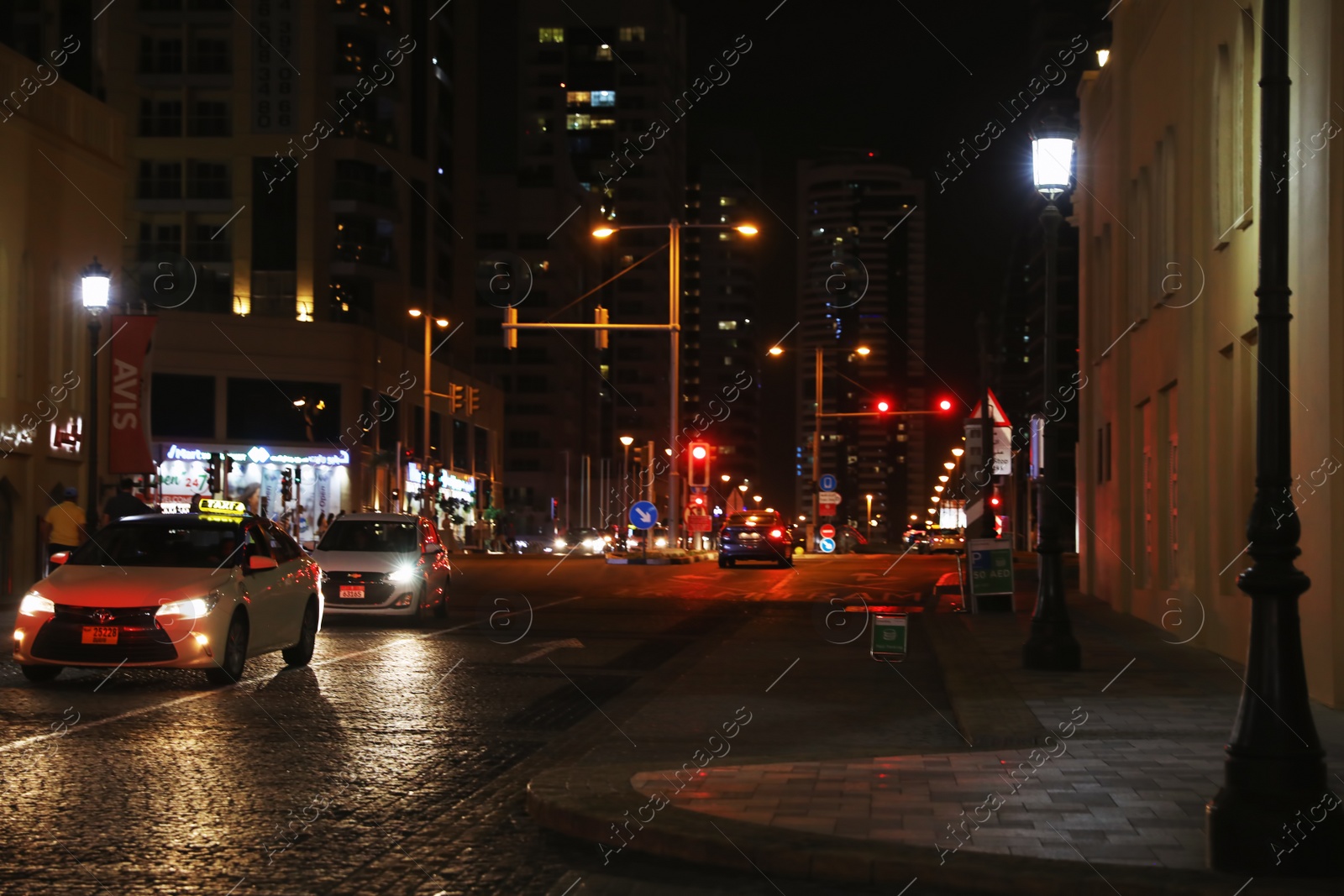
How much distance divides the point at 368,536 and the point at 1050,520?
36.8ft

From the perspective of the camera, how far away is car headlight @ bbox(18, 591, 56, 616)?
13352 millimetres

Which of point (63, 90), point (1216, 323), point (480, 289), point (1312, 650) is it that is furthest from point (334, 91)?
point (1312, 650)

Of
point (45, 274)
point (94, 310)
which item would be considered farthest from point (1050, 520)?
point (45, 274)

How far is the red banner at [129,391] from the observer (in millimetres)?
27859

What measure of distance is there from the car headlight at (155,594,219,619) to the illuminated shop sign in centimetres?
5078

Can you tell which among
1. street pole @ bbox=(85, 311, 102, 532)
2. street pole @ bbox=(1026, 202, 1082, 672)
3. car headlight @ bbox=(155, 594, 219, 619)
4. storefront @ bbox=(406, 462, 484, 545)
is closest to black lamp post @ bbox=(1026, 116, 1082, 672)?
street pole @ bbox=(1026, 202, 1082, 672)

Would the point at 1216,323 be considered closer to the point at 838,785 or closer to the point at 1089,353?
the point at 838,785

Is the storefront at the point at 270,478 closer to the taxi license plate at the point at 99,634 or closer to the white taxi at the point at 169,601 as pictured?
the white taxi at the point at 169,601

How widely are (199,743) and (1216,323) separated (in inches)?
484

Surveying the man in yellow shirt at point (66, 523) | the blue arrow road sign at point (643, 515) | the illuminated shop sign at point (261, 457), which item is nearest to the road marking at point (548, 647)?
the man in yellow shirt at point (66, 523)

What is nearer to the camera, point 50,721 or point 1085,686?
point 50,721

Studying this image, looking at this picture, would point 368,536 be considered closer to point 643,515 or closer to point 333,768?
point 333,768

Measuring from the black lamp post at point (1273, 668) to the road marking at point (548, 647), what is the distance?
10.6m

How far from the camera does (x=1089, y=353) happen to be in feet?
104
